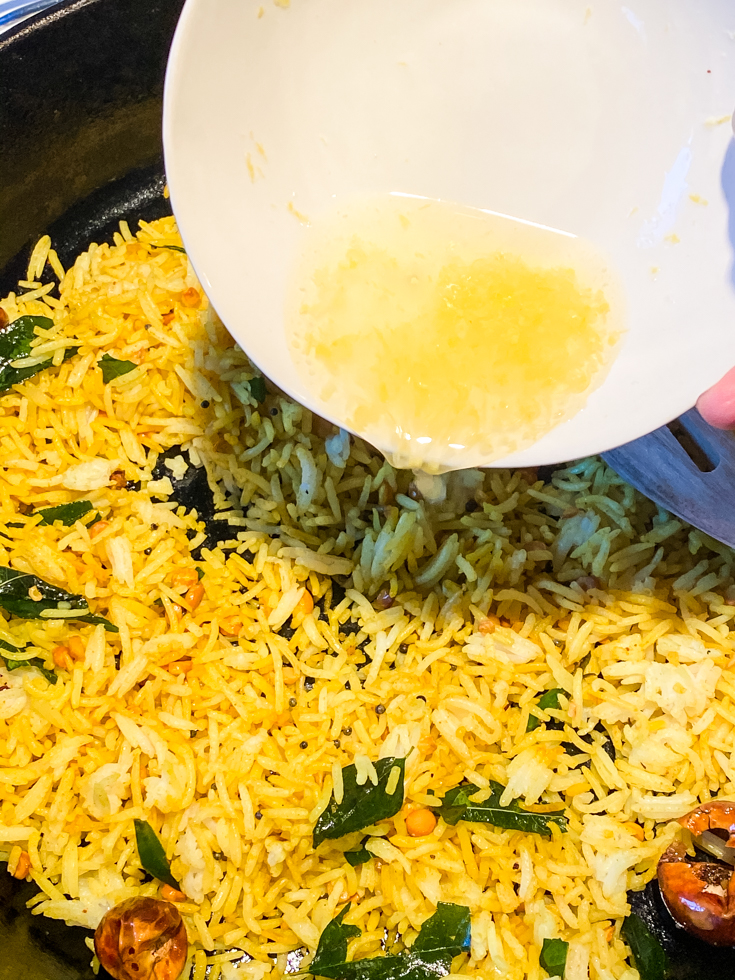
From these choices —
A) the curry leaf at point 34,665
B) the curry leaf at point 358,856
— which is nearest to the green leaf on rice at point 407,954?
the curry leaf at point 358,856

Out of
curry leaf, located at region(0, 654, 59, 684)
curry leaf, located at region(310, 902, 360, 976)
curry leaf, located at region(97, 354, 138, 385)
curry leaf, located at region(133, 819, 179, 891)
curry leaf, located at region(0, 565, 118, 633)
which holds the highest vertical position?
curry leaf, located at region(97, 354, 138, 385)

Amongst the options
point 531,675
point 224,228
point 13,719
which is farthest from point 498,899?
point 224,228

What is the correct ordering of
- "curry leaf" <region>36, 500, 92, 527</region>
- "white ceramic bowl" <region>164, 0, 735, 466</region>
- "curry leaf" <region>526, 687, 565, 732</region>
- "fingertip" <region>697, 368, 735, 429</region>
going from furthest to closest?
"curry leaf" <region>36, 500, 92, 527</region>
"curry leaf" <region>526, 687, 565, 732</region>
"white ceramic bowl" <region>164, 0, 735, 466</region>
"fingertip" <region>697, 368, 735, 429</region>

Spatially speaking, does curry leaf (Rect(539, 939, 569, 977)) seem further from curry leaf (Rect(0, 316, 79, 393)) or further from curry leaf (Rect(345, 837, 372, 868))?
curry leaf (Rect(0, 316, 79, 393))

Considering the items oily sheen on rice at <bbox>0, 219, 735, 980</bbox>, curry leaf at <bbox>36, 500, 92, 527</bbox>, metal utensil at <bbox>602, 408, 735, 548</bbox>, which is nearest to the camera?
oily sheen on rice at <bbox>0, 219, 735, 980</bbox>

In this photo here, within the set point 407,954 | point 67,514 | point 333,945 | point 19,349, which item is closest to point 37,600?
point 67,514

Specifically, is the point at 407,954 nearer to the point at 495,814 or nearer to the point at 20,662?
the point at 495,814

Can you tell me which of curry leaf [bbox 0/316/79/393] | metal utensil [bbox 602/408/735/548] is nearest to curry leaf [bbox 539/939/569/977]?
metal utensil [bbox 602/408/735/548]
